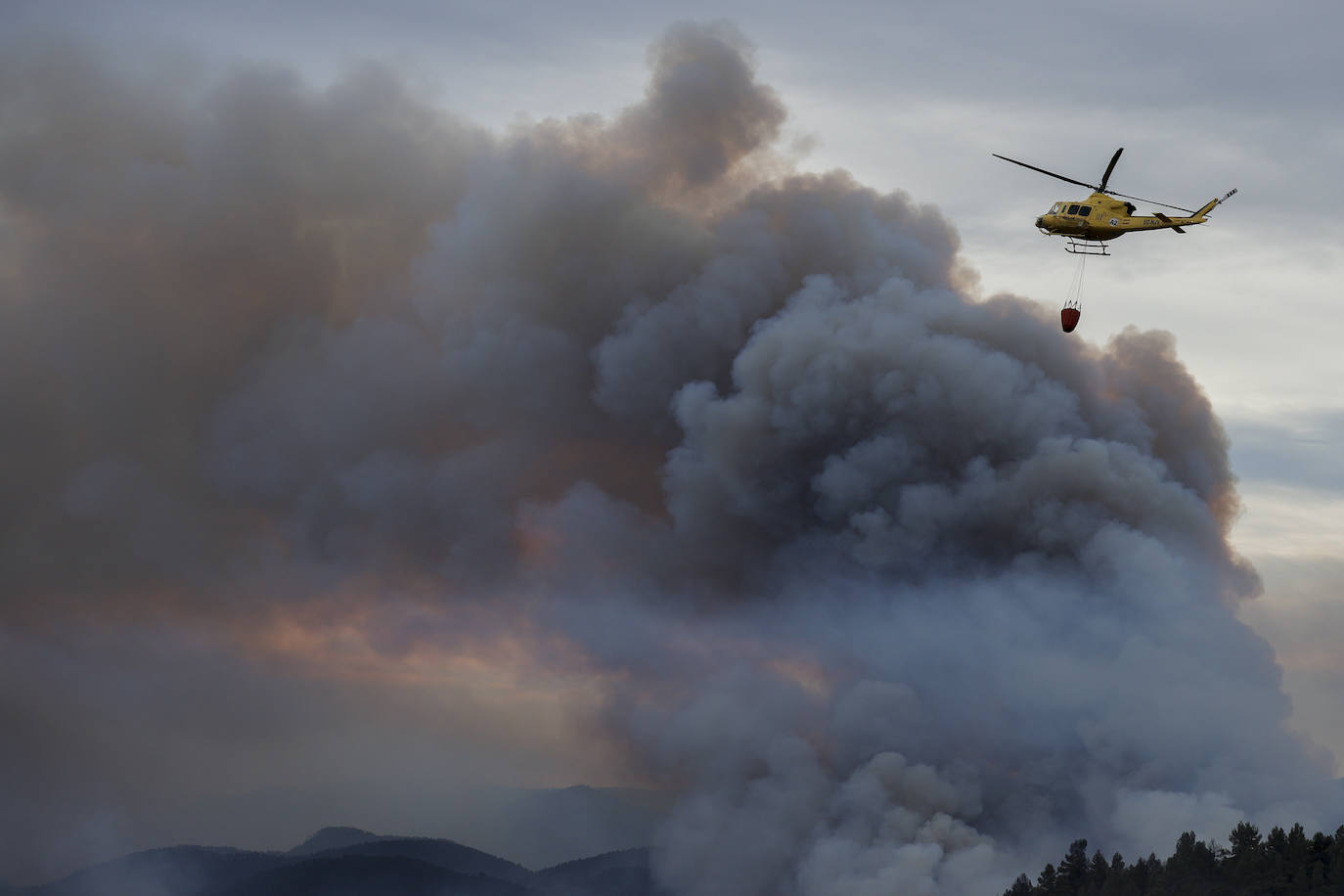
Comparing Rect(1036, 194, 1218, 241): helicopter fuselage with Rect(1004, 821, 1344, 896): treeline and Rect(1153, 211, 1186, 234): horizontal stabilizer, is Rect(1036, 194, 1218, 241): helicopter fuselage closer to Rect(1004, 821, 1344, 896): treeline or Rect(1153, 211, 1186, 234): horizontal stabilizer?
Rect(1153, 211, 1186, 234): horizontal stabilizer

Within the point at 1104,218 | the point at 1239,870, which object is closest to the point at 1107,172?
the point at 1104,218

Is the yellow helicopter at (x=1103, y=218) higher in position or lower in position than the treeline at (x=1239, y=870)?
higher

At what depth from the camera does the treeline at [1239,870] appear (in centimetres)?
9912

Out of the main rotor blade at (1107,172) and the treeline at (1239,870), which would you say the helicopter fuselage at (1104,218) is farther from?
the treeline at (1239,870)

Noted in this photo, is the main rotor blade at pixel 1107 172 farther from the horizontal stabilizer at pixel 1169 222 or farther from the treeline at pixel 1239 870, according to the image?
the treeline at pixel 1239 870

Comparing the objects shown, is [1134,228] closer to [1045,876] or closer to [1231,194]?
[1231,194]

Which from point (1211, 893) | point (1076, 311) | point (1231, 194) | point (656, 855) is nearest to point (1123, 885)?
point (1211, 893)

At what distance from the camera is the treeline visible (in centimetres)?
9912

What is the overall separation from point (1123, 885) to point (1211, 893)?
7750 mm

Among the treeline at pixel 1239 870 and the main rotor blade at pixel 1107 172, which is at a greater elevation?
the main rotor blade at pixel 1107 172

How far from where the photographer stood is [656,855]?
577ft

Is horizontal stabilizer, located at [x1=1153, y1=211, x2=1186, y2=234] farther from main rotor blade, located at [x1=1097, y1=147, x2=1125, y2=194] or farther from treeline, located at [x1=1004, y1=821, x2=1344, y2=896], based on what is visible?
treeline, located at [x1=1004, y1=821, x2=1344, y2=896]

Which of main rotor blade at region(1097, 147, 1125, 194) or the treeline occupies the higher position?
main rotor blade at region(1097, 147, 1125, 194)

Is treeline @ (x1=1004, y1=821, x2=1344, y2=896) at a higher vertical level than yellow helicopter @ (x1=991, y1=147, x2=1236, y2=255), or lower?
lower
